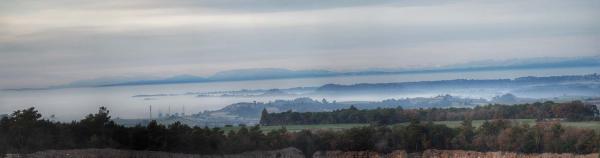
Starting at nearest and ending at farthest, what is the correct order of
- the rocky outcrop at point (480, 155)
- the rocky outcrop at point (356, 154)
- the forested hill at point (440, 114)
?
the rocky outcrop at point (480, 155) → the forested hill at point (440, 114) → the rocky outcrop at point (356, 154)

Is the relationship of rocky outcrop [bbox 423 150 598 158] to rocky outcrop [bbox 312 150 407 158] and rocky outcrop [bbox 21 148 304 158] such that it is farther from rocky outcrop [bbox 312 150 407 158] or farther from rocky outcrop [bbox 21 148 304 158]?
rocky outcrop [bbox 21 148 304 158]

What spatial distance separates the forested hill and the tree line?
14 cm

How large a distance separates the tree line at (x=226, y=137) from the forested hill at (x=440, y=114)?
5.4 inches

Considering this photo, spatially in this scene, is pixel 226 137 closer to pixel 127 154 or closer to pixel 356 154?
pixel 127 154

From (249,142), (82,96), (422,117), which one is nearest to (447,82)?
(422,117)

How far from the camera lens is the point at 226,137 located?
71.2ft

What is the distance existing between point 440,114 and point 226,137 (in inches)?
91.0

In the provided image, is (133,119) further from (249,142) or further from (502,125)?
(502,125)

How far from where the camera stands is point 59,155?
21703mm

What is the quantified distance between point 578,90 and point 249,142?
3.55 meters

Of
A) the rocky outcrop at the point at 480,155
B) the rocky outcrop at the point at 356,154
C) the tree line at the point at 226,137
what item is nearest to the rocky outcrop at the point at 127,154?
the tree line at the point at 226,137

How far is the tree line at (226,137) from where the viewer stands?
21.6 m

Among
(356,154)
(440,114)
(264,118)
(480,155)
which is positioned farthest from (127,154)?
(480,155)

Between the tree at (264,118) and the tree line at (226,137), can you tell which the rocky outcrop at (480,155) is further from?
the tree at (264,118)
